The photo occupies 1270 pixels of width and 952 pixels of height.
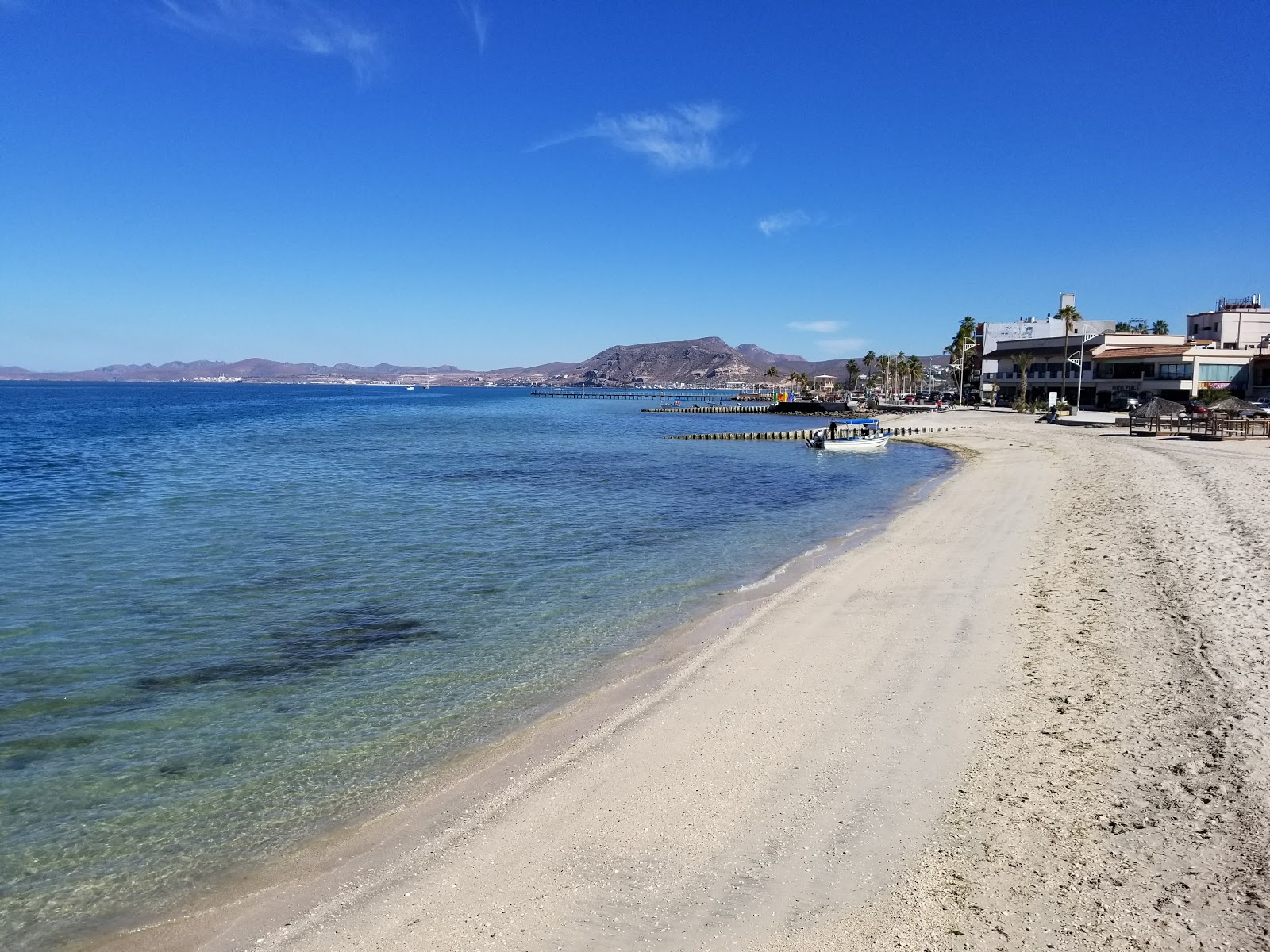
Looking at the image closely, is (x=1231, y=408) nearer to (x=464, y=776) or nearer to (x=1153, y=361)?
(x=1153, y=361)

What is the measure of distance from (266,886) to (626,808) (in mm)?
3161

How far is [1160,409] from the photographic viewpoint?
4912 centimetres

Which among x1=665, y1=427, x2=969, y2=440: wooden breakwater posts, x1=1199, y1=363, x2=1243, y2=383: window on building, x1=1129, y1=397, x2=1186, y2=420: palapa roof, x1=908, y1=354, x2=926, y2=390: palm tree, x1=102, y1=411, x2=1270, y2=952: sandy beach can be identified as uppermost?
x1=908, y1=354, x2=926, y2=390: palm tree

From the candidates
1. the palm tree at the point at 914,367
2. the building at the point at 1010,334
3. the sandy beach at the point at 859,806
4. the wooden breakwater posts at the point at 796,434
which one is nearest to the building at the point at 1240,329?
the building at the point at 1010,334

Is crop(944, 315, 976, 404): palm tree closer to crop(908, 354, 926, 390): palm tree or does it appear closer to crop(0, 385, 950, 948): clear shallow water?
crop(908, 354, 926, 390): palm tree

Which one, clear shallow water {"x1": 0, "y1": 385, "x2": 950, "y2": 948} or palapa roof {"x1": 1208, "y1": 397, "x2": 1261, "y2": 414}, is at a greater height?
palapa roof {"x1": 1208, "y1": 397, "x2": 1261, "y2": 414}

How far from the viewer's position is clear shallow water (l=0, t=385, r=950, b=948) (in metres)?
7.53

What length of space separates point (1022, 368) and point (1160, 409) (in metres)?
44.8

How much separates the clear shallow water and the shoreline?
0.23m

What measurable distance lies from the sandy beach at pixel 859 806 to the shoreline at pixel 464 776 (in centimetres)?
4

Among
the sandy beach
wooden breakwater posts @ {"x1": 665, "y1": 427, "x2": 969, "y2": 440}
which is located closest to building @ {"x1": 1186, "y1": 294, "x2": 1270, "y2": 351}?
wooden breakwater posts @ {"x1": 665, "y1": 427, "x2": 969, "y2": 440}

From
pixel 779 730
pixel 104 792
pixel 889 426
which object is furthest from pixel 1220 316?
pixel 104 792

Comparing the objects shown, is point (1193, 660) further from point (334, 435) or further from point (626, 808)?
point (334, 435)

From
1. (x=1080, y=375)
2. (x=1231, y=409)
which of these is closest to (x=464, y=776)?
(x=1231, y=409)
